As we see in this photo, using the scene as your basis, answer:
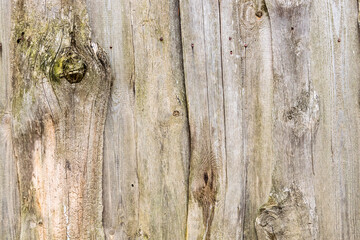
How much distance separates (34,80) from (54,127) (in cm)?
26

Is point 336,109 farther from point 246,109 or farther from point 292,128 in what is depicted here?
point 246,109

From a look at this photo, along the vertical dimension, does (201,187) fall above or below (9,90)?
below

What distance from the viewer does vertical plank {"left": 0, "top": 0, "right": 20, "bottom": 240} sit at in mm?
2197

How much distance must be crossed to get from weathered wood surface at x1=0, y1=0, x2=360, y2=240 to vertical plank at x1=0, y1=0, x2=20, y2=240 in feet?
0.19

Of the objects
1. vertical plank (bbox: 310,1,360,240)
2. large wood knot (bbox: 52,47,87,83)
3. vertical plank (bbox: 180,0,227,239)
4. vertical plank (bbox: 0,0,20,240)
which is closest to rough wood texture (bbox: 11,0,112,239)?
large wood knot (bbox: 52,47,87,83)

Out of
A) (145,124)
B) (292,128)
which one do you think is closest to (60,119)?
(145,124)

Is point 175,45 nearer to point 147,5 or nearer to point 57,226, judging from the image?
point 147,5

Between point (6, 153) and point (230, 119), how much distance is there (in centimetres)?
124

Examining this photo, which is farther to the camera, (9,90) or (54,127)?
(9,90)

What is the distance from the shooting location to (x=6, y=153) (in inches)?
88.1

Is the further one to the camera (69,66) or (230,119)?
(230,119)

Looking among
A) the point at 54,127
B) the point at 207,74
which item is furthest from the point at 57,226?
the point at 207,74

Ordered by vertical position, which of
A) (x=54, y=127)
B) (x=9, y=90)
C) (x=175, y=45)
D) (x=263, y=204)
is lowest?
(x=263, y=204)

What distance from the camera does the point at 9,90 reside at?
220cm
